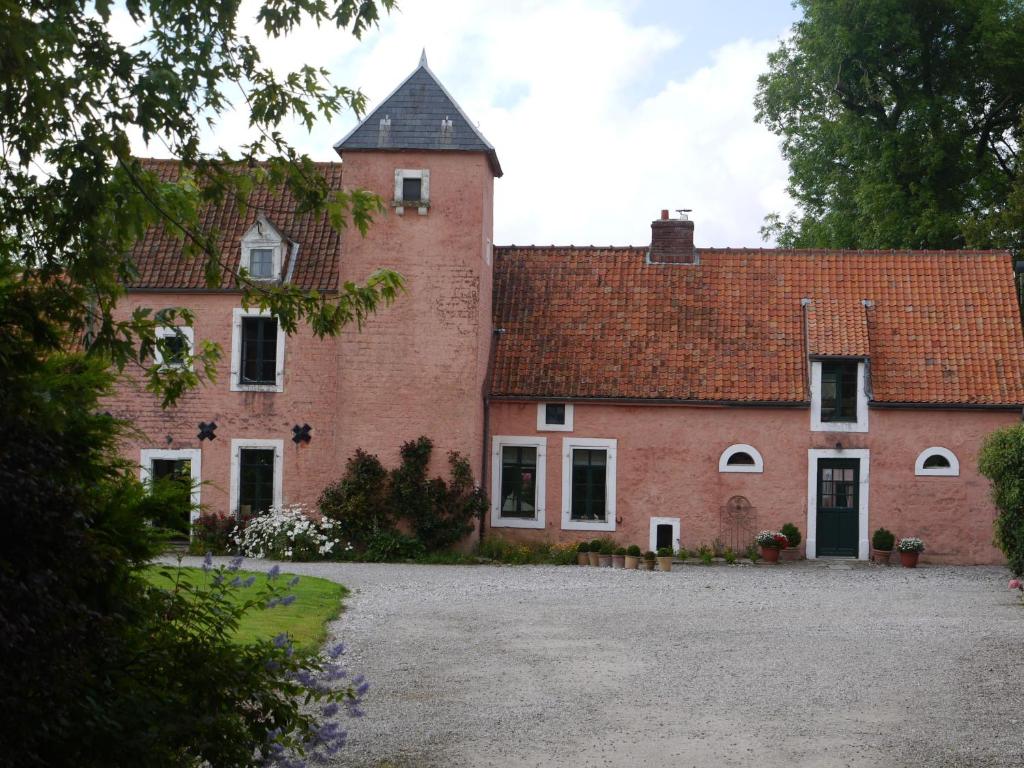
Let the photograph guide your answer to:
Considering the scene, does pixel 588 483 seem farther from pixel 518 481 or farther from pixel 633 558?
pixel 633 558

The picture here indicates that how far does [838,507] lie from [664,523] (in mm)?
3227

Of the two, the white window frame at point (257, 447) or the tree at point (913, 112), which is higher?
the tree at point (913, 112)

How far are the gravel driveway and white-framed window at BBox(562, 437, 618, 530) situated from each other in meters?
3.84

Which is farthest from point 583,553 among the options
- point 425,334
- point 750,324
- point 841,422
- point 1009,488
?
point 1009,488

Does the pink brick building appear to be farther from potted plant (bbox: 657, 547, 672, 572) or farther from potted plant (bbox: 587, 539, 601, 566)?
potted plant (bbox: 657, 547, 672, 572)

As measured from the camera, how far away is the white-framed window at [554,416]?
2341 cm

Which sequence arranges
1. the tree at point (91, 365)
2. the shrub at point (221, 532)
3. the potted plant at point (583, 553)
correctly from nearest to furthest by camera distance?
the tree at point (91, 365) < the potted plant at point (583, 553) < the shrub at point (221, 532)

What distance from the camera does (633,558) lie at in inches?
851

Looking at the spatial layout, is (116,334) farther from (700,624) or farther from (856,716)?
(700,624)

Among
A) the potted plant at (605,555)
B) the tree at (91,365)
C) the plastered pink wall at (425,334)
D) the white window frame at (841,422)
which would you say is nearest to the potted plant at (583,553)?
the potted plant at (605,555)

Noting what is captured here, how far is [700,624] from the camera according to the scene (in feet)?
48.6

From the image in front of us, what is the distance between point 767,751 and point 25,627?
5.88 m

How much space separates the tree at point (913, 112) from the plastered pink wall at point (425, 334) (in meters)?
14.1

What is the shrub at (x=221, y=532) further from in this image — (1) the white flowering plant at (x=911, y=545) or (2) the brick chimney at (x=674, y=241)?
(1) the white flowering plant at (x=911, y=545)
